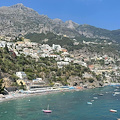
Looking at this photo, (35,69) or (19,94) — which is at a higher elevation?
(35,69)

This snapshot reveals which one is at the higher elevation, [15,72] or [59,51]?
[59,51]

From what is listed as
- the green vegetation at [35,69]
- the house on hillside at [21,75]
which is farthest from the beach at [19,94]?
the house on hillside at [21,75]

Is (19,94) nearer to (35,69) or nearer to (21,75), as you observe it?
(21,75)


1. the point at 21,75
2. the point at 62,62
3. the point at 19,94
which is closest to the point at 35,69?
the point at 21,75

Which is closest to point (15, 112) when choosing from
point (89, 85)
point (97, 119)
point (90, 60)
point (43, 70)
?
point (97, 119)

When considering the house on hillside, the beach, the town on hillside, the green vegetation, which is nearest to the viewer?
the beach

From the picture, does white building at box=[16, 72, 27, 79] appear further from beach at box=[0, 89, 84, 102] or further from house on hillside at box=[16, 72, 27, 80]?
beach at box=[0, 89, 84, 102]

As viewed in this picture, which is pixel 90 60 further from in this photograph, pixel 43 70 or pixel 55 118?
pixel 55 118

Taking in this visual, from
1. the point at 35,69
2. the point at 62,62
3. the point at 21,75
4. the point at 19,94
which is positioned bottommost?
the point at 19,94

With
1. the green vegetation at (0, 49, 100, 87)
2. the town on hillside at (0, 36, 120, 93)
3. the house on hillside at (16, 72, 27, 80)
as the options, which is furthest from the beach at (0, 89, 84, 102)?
the house on hillside at (16, 72, 27, 80)

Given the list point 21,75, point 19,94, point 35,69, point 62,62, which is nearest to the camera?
point 19,94

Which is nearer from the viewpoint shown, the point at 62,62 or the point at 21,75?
the point at 21,75
